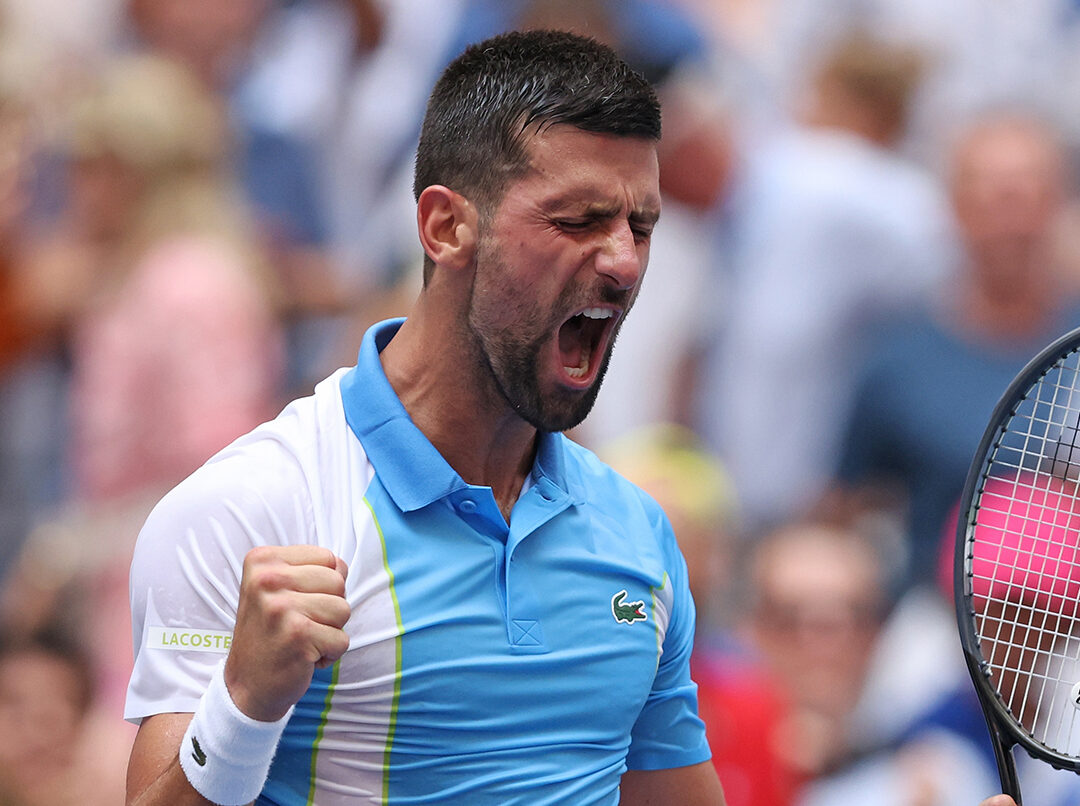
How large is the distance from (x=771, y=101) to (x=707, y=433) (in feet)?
4.31

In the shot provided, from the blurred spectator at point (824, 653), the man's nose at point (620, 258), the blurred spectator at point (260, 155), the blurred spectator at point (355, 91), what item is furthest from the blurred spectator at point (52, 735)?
the man's nose at point (620, 258)

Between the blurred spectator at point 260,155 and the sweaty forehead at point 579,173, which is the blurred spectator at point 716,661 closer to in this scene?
the blurred spectator at point 260,155

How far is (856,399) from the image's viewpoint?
17.7 ft

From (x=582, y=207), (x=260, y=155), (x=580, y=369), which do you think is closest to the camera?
(x=582, y=207)

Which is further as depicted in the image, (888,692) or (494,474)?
(888,692)

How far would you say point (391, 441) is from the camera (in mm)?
2240

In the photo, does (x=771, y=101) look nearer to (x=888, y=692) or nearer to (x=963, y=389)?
(x=963, y=389)

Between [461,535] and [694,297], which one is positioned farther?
[694,297]

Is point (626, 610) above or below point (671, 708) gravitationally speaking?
above

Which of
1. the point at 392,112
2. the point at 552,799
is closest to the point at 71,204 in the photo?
the point at 392,112

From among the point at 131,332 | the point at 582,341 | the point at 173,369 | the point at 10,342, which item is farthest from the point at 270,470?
the point at 10,342

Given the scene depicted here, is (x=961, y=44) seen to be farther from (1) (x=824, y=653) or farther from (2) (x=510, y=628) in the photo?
(2) (x=510, y=628)

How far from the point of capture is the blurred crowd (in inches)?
192

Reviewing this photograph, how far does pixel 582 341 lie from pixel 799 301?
3364mm
